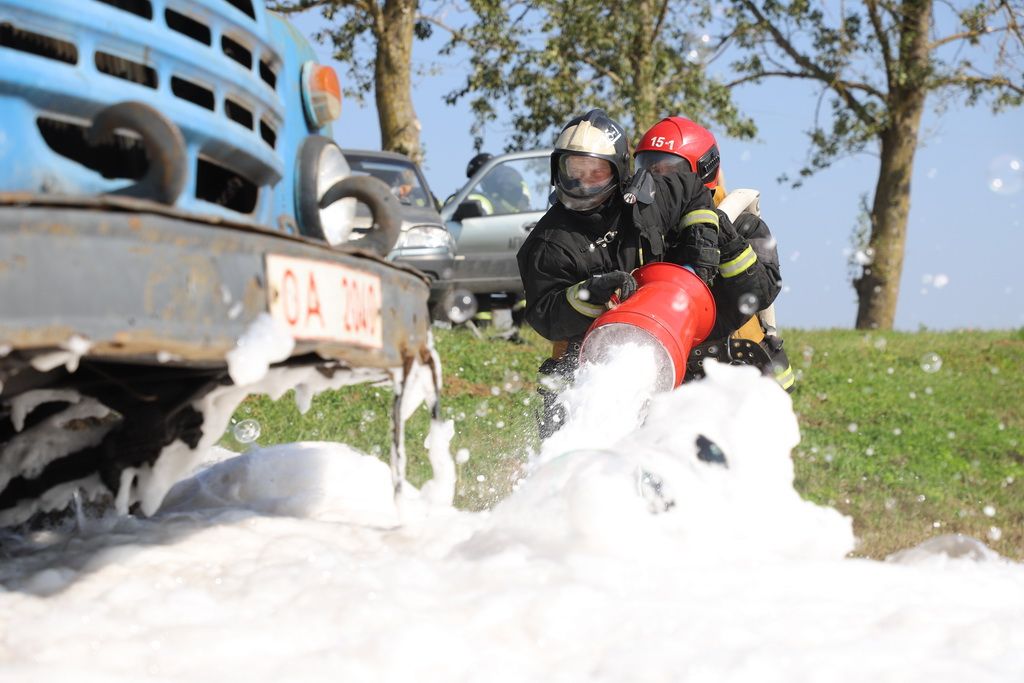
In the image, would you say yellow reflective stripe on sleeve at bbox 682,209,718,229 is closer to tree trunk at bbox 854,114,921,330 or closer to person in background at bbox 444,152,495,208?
person in background at bbox 444,152,495,208

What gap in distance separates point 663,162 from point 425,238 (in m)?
6.96

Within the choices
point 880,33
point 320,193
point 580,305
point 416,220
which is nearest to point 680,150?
point 580,305

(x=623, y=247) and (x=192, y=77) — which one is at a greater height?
(x=192, y=77)

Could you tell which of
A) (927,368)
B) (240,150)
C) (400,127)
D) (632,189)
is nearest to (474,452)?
(632,189)

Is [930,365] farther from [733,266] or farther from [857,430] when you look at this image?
[733,266]

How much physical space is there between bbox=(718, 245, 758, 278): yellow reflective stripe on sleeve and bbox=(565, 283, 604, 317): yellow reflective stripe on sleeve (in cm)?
55

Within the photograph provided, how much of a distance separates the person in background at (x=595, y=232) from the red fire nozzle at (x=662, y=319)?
5.6 inches

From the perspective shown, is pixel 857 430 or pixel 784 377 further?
pixel 857 430

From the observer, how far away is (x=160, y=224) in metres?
2.11

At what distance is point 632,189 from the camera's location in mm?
4527

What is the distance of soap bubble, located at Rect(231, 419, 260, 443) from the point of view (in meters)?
5.85

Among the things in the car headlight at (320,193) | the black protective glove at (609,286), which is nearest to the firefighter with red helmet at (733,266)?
the black protective glove at (609,286)

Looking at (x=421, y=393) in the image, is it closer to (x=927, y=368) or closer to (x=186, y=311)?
(x=186, y=311)

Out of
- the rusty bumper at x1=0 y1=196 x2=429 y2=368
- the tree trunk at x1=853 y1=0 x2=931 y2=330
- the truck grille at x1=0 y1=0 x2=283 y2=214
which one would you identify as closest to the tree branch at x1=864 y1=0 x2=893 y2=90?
the tree trunk at x1=853 y1=0 x2=931 y2=330
